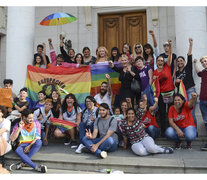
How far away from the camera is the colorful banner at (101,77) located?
24.8ft

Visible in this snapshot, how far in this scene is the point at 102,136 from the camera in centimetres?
578

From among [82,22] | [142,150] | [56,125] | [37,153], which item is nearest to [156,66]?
[142,150]

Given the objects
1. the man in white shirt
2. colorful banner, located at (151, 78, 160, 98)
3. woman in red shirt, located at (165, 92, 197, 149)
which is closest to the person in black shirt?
colorful banner, located at (151, 78, 160, 98)

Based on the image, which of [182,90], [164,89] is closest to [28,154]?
[164,89]

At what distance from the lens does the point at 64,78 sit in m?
7.70

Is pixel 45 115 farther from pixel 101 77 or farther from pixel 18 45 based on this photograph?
pixel 18 45

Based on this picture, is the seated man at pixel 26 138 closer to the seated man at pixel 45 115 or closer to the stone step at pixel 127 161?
the stone step at pixel 127 161

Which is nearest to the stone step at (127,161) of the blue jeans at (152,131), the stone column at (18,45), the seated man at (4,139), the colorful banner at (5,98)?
the seated man at (4,139)

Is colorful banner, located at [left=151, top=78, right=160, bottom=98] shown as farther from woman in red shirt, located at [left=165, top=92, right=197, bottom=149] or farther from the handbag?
woman in red shirt, located at [left=165, top=92, right=197, bottom=149]

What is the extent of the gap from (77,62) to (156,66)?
2375 mm

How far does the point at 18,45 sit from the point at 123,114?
4.88 m

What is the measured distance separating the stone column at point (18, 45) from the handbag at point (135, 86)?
4224 millimetres

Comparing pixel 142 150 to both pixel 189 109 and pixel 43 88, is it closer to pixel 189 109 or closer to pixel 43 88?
pixel 189 109

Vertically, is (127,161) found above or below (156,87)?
below
